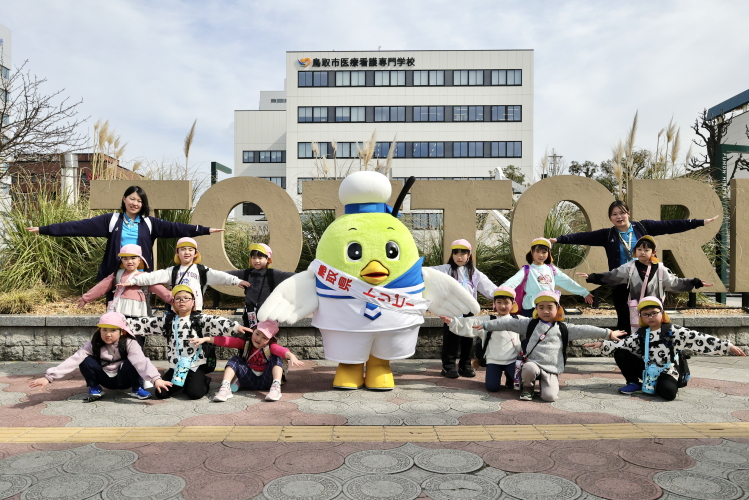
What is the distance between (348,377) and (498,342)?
136 centimetres

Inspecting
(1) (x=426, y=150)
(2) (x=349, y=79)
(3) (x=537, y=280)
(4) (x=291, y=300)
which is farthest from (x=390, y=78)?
(4) (x=291, y=300)

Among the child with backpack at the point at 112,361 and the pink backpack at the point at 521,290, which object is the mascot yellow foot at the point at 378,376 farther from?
the child with backpack at the point at 112,361

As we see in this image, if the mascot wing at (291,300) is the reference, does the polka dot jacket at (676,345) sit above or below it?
below

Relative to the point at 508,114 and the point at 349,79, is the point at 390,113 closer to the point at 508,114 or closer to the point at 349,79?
the point at 349,79

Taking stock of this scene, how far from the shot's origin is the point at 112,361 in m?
4.43

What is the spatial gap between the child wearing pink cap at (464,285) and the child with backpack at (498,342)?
1.40 ft

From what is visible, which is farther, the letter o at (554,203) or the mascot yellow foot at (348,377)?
the letter o at (554,203)

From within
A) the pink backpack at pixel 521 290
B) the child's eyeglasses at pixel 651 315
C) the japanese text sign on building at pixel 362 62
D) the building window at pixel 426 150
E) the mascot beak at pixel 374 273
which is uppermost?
the japanese text sign on building at pixel 362 62

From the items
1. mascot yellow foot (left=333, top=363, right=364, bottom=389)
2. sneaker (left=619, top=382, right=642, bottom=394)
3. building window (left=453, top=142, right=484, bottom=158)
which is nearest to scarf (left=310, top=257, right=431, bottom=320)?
mascot yellow foot (left=333, top=363, right=364, bottom=389)

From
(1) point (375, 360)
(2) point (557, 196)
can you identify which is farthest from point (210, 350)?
(2) point (557, 196)

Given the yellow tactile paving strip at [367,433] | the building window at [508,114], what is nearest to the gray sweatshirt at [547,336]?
the yellow tactile paving strip at [367,433]

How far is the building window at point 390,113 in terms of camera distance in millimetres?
38969

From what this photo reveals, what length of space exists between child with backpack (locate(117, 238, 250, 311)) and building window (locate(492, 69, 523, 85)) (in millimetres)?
37051

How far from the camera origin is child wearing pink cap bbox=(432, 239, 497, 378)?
5.31 metres
